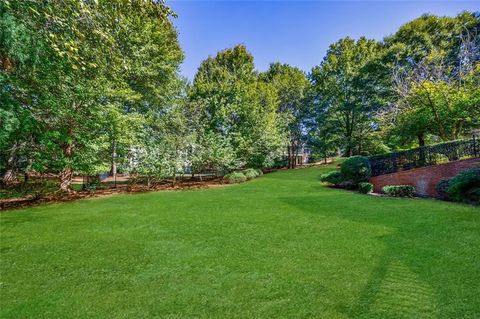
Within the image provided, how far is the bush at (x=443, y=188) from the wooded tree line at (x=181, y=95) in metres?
5.52

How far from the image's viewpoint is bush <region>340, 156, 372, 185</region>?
12.4m

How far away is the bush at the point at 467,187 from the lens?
27.1 feet

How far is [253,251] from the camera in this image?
4945 mm

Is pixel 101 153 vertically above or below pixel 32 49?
below

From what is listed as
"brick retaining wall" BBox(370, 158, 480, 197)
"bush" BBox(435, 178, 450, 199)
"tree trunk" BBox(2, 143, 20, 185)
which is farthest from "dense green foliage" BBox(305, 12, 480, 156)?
"tree trunk" BBox(2, 143, 20, 185)

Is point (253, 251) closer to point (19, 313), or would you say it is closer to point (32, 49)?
point (19, 313)

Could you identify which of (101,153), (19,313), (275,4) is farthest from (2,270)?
(275,4)

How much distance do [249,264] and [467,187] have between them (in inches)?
325

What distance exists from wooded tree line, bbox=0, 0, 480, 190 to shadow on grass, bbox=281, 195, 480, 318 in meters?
5.41

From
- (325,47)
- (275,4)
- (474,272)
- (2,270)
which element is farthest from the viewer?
(325,47)

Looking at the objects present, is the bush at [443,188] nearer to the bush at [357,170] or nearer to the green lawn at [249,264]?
the green lawn at [249,264]

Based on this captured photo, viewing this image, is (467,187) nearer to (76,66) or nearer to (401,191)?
(401,191)

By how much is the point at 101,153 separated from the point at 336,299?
1293cm

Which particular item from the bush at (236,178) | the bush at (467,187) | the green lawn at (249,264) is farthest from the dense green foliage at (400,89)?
the bush at (236,178)
